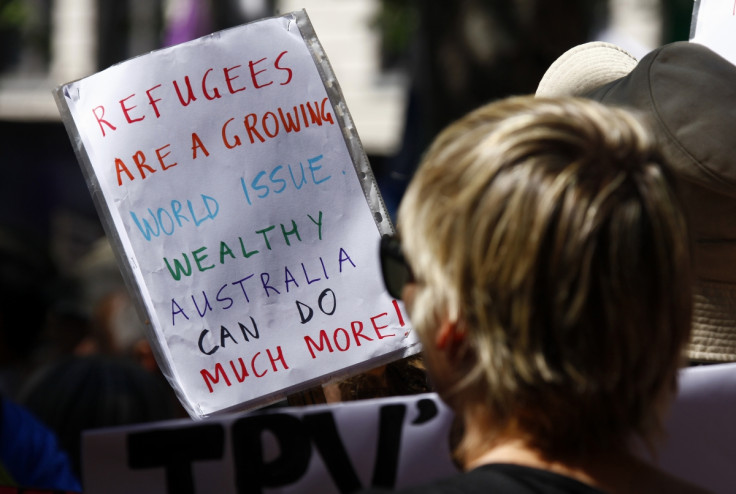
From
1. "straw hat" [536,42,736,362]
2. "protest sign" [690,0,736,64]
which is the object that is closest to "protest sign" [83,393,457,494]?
"straw hat" [536,42,736,362]

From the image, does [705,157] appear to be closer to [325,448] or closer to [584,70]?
[584,70]

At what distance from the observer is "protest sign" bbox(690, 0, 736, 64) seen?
82.1 inches

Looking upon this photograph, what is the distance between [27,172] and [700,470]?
1267cm

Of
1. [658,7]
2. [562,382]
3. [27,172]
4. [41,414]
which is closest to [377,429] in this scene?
[562,382]

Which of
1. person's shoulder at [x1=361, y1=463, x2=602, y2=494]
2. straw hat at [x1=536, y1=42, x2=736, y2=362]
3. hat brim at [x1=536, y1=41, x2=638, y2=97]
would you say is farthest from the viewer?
hat brim at [x1=536, y1=41, x2=638, y2=97]

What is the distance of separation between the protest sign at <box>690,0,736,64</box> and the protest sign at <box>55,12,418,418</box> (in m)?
0.80

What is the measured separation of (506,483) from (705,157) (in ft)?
2.69

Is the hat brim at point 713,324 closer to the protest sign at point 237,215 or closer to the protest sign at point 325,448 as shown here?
the protest sign at point 325,448

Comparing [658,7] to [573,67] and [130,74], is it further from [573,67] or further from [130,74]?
[130,74]

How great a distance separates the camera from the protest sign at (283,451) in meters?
1.48

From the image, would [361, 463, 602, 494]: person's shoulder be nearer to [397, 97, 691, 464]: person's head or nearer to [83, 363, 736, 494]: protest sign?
[397, 97, 691, 464]: person's head

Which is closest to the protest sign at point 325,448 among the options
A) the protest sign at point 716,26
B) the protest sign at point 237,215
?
the protest sign at point 237,215

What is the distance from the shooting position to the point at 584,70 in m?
2.05

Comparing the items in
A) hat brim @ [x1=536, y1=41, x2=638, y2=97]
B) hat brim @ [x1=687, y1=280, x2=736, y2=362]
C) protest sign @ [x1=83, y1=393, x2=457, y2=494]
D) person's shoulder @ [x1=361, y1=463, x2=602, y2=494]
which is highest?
hat brim @ [x1=536, y1=41, x2=638, y2=97]
